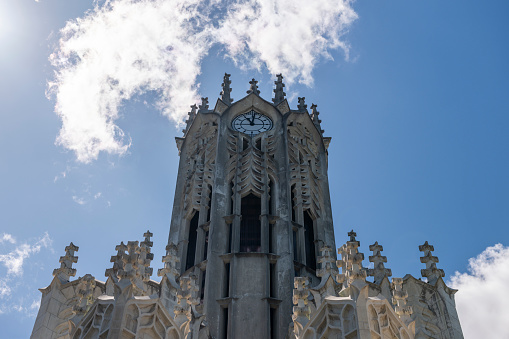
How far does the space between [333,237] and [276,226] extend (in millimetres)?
3910

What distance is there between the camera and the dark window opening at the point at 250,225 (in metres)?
29.8

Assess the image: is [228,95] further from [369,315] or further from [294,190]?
[369,315]

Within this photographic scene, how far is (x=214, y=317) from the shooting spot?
25.4 m

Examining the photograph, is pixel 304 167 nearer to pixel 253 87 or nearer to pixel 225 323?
pixel 253 87

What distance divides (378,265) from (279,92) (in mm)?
17720

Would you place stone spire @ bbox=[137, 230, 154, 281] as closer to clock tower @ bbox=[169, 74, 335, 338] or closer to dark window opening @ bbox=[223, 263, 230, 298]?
clock tower @ bbox=[169, 74, 335, 338]

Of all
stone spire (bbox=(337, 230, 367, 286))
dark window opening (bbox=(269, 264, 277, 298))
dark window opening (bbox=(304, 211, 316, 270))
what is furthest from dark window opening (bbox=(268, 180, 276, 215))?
stone spire (bbox=(337, 230, 367, 286))

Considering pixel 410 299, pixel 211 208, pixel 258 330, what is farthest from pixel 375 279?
pixel 211 208

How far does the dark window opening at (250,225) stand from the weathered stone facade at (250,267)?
0.05 m

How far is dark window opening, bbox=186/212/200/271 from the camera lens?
30500mm

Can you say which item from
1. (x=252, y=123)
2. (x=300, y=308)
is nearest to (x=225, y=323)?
(x=300, y=308)

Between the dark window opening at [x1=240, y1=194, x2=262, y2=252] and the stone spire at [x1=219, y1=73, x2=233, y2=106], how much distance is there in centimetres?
Result: 732

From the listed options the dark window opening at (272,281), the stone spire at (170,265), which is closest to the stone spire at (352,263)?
the stone spire at (170,265)

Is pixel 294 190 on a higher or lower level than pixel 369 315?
higher
